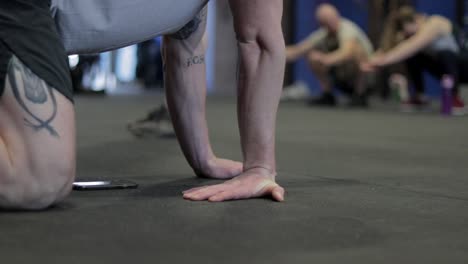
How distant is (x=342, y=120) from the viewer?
4828mm

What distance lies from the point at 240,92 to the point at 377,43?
6.85 meters

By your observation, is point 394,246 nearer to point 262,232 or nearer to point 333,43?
point 262,232

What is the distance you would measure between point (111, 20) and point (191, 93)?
1.34ft

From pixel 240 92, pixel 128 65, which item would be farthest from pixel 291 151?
pixel 128 65

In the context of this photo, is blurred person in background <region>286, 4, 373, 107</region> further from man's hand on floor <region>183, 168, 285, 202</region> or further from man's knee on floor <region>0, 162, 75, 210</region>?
man's knee on floor <region>0, 162, 75, 210</region>

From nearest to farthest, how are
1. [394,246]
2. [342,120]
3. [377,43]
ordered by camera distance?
1. [394,246]
2. [342,120]
3. [377,43]

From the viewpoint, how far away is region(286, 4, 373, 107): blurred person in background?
6.37 m

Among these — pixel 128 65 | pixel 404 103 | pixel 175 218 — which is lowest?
pixel 128 65

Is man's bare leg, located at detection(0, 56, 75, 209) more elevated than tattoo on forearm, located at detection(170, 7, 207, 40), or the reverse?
tattoo on forearm, located at detection(170, 7, 207, 40)

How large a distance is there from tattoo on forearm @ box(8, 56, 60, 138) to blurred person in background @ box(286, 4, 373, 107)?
16.2 feet

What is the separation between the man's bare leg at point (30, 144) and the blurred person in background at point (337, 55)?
16.2 feet

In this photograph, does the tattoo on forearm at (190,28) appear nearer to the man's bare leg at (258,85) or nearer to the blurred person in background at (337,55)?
the man's bare leg at (258,85)

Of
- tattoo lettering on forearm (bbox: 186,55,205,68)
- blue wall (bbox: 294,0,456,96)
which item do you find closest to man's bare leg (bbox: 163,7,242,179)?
tattoo lettering on forearm (bbox: 186,55,205,68)

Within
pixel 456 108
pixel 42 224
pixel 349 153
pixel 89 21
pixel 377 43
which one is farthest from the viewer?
pixel 377 43
